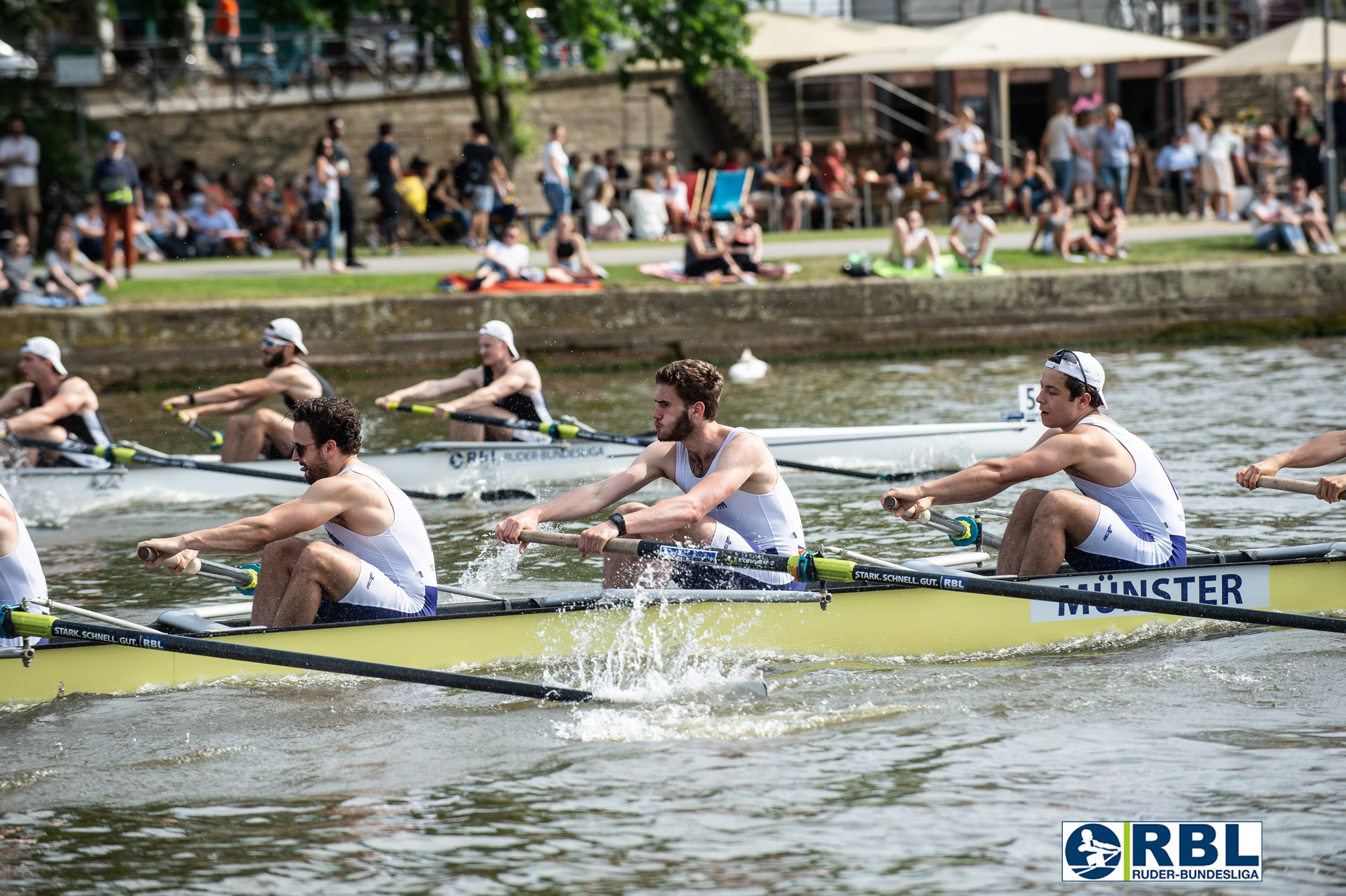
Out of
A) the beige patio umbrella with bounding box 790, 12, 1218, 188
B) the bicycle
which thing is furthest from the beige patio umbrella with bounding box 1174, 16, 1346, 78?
the bicycle

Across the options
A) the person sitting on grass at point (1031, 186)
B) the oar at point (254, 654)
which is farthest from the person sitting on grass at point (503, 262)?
the oar at point (254, 654)

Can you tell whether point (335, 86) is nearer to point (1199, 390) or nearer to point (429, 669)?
point (1199, 390)

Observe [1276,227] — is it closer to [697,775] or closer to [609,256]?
[609,256]

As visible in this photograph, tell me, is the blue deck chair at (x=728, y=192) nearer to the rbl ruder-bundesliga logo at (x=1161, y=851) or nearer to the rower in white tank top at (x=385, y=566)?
the rower in white tank top at (x=385, y=566)

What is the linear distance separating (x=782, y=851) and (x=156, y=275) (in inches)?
670

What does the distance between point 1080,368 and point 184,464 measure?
7.05 meters


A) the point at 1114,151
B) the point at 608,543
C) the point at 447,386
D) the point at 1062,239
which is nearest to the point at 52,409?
the point at 447,386

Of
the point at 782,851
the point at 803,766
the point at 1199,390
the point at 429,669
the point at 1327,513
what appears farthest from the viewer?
the point at 1199,390

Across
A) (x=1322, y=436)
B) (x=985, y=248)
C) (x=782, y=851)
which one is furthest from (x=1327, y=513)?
(x=985, y=248)

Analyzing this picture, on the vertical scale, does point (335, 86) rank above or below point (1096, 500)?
above

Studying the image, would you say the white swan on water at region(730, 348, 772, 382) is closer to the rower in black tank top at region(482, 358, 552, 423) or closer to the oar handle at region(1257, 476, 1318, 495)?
the rower in black tank top at region(482, 358, 552, 423)

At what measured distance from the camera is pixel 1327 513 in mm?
10164

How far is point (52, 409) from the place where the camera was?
1163cm

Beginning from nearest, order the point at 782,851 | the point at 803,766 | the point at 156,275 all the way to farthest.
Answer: the point at 782,851
the point at 803,766
the point at 156,275
